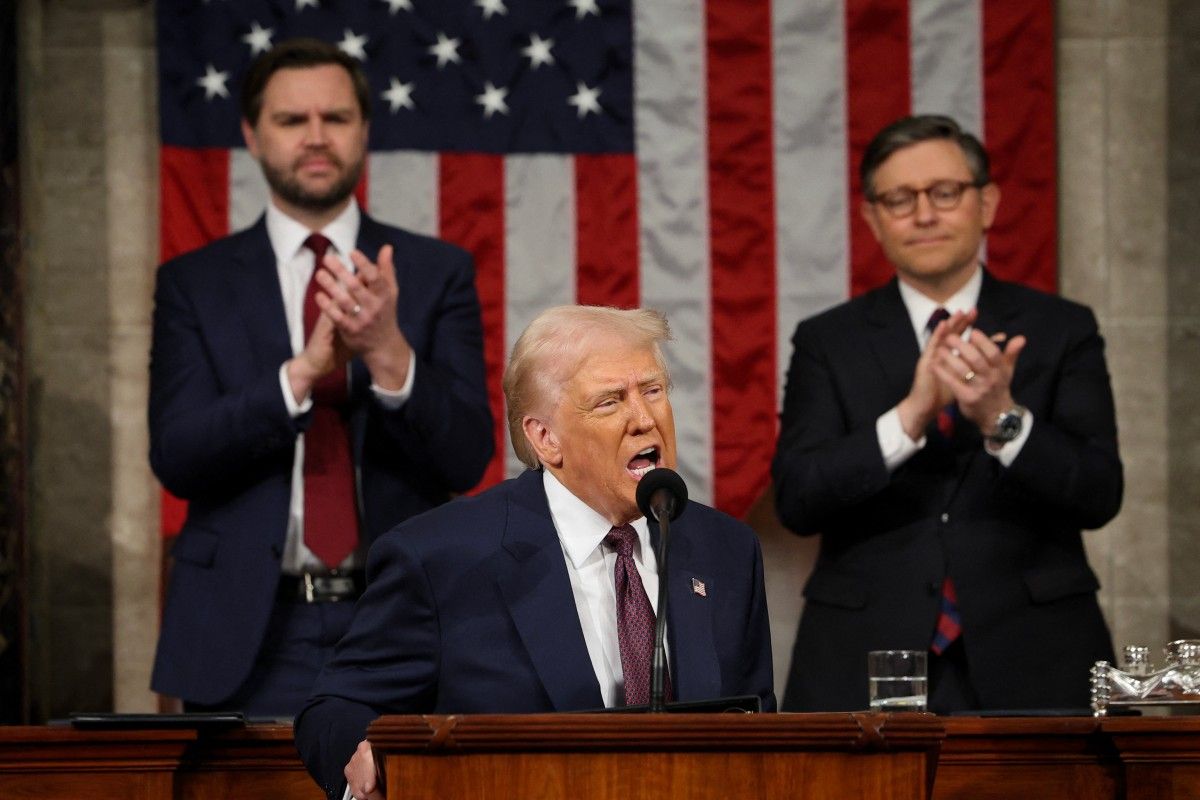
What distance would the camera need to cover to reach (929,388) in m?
3.91

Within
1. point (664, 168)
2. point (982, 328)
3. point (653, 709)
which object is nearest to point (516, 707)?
point (653, 709)

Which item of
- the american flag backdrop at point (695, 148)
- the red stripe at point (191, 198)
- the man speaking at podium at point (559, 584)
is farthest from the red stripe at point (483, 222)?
the man speaking at podium at point (559, 584)

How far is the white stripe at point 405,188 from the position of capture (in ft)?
17.7

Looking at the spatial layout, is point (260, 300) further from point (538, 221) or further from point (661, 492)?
point (661, 492)

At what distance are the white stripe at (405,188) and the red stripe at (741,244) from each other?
0.82 m

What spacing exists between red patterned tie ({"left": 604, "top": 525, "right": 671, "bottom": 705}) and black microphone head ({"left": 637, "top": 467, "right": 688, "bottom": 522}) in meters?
0.24

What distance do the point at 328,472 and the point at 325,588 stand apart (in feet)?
0.84

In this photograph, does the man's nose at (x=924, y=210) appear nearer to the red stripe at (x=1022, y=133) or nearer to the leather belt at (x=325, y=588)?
the red stripe at (x=1022, y=133)

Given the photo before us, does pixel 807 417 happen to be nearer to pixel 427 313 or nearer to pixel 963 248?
pixel 963 248

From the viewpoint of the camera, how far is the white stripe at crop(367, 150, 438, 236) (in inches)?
212

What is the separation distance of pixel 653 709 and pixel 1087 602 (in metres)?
1.97

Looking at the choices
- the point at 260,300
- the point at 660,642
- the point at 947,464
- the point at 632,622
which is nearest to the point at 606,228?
the point at 260,300

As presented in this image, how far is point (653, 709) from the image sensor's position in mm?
2314

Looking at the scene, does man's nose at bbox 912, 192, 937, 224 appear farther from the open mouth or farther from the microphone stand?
the microphone stand
